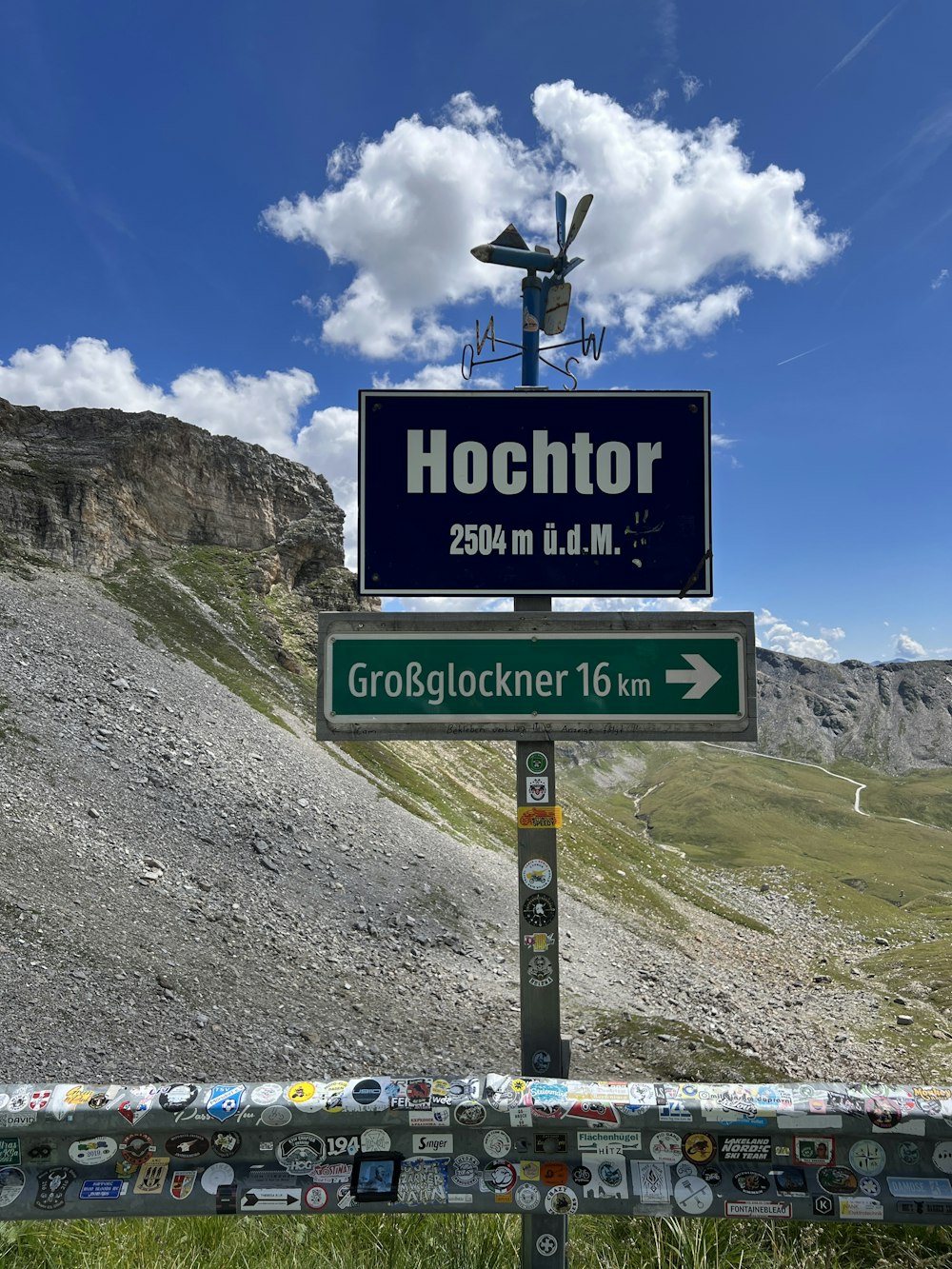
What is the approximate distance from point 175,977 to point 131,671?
26084 millimetres

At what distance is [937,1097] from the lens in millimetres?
3406

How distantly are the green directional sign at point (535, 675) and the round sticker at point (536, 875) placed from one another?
76cm

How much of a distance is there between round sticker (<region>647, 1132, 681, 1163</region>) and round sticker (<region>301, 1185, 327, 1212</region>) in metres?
1.55

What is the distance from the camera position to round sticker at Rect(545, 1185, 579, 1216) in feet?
10.8

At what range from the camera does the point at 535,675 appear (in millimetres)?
4297

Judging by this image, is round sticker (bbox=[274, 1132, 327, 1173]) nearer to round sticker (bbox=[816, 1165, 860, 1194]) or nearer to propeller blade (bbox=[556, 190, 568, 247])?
round sticker (bbox=[816, 1165, 860, 1194])

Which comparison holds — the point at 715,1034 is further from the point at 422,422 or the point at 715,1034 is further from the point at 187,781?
the point at 422,422

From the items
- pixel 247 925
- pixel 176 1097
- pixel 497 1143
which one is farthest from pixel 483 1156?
pixel 247 925

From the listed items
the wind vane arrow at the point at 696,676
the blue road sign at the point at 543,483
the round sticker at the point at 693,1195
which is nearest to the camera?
the round sticker at the point at 693,1195

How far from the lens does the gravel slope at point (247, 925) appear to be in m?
16.8

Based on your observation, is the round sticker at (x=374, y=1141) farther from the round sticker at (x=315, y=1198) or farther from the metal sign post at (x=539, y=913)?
the metal sign post at (x=539, y=913)

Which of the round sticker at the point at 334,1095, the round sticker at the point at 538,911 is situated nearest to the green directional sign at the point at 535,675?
the round sticker at the point at 538,911

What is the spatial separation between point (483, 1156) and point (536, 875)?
1377 mm

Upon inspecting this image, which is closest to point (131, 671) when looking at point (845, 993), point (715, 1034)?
point (715, 1034)
